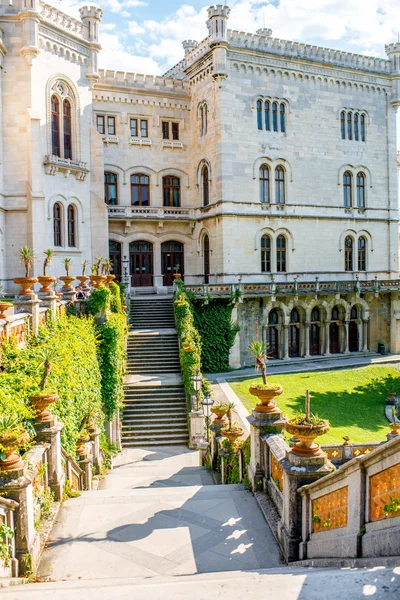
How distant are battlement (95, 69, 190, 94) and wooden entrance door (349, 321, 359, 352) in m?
19.7

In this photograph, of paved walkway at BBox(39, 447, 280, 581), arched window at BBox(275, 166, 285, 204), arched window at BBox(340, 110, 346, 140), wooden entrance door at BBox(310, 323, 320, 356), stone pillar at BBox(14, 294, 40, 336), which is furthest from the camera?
arched window at BBox(340, 110, 346, 140)

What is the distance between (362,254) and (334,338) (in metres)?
6.66

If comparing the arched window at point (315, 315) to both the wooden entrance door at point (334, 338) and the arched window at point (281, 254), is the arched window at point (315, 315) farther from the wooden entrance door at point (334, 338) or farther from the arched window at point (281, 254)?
the arched window at point (281, 254)

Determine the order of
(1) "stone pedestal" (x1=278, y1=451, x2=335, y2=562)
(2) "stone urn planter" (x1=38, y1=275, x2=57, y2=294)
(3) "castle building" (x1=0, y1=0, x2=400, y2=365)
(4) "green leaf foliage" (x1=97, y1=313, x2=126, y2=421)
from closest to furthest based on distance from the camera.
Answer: (1) "stone pedestal" (x1=278, y1=451, x2=335, y2=562)
(2) "stone urn planter" (x1=38, y1=275, x2=57, y2=294)
(4) "green leaf foliage" (x1=97, y1=313, x2=126, y2=421)
(3) "castle building" (x1=0, y1=0, x2=400, y2=365)

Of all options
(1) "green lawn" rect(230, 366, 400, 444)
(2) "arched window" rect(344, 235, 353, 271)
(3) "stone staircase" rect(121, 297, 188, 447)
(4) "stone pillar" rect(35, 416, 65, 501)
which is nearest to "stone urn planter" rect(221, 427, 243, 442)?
(4) "stone pillar" rect(35, 416, 65, 501)

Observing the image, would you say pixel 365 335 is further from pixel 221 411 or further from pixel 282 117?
pixel 221 411

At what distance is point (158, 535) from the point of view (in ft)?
28.8

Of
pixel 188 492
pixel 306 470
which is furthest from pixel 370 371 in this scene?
pixel 306 470

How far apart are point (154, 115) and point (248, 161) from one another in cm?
723

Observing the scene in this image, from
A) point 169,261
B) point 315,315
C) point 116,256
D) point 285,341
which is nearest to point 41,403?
point 285,341

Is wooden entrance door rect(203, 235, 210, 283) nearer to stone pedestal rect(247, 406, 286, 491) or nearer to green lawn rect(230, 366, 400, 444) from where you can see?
green lawn rect(230, 366, 400, 444)

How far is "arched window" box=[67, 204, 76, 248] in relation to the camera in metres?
30.3

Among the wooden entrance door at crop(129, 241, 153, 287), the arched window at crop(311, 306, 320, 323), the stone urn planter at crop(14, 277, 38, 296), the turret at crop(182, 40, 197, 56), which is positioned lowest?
the arched window at crop(311, 306, 320, 323)

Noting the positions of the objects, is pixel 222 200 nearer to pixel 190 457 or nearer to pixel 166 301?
pixel 166 301
